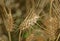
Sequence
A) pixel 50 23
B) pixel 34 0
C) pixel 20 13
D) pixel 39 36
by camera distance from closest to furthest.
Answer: pixel 50 23, pixel 39 36, pixel 34 0, pixel 20 13

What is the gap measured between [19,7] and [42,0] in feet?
1.82

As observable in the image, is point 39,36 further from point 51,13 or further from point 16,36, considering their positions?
point 16,36

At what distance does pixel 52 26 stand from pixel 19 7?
852 millimetres

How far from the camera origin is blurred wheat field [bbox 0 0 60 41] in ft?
3.91

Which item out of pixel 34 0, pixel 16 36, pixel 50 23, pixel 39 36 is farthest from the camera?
pixel 16 36

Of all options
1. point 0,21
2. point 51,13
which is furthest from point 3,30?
point 51,13

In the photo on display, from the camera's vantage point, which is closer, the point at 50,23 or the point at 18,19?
the point at 50,23

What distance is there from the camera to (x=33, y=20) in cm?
121

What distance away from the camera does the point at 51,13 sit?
1.27 meters

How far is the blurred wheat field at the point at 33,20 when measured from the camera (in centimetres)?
119

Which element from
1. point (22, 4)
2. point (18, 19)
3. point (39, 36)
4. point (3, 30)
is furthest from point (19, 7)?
point (39, 36)

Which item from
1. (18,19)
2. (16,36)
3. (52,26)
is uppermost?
(52,26)

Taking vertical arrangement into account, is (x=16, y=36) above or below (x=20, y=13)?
below

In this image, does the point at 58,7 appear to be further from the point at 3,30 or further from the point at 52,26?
the point at 3,30
